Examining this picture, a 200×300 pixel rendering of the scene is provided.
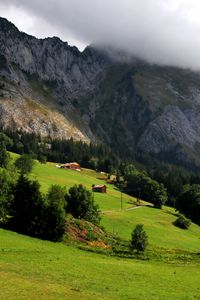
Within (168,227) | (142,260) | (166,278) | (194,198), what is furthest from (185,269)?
(194,198)

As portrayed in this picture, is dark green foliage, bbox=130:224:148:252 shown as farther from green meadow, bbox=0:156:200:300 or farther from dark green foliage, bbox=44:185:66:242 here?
dark green foliage, bbox=44:185:66:242

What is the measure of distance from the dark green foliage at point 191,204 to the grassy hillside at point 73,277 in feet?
330

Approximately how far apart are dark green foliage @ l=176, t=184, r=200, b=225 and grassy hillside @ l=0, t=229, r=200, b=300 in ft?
330

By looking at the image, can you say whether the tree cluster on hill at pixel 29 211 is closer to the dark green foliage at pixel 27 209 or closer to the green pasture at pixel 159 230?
the dark green foliage at pixel 27 209

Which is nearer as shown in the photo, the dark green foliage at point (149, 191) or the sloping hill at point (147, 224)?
the sloping hill at point (147, 224)

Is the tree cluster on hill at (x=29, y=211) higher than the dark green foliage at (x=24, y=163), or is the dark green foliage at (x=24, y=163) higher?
the dark green foliage at (x=24, y=163)

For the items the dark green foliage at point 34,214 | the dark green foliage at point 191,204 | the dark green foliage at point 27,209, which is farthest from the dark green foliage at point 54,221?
the dark green foliage at point 191,204

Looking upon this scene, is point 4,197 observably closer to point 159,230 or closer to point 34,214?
point 34,214

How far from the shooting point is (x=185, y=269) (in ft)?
211

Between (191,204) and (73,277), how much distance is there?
129636mm

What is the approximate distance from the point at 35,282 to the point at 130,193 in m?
160

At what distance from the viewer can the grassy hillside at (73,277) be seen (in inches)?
1378

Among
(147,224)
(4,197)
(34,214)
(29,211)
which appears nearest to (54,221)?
(34,214)

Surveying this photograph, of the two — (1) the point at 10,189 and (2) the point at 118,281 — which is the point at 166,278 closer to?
(2) the point at 118,281
